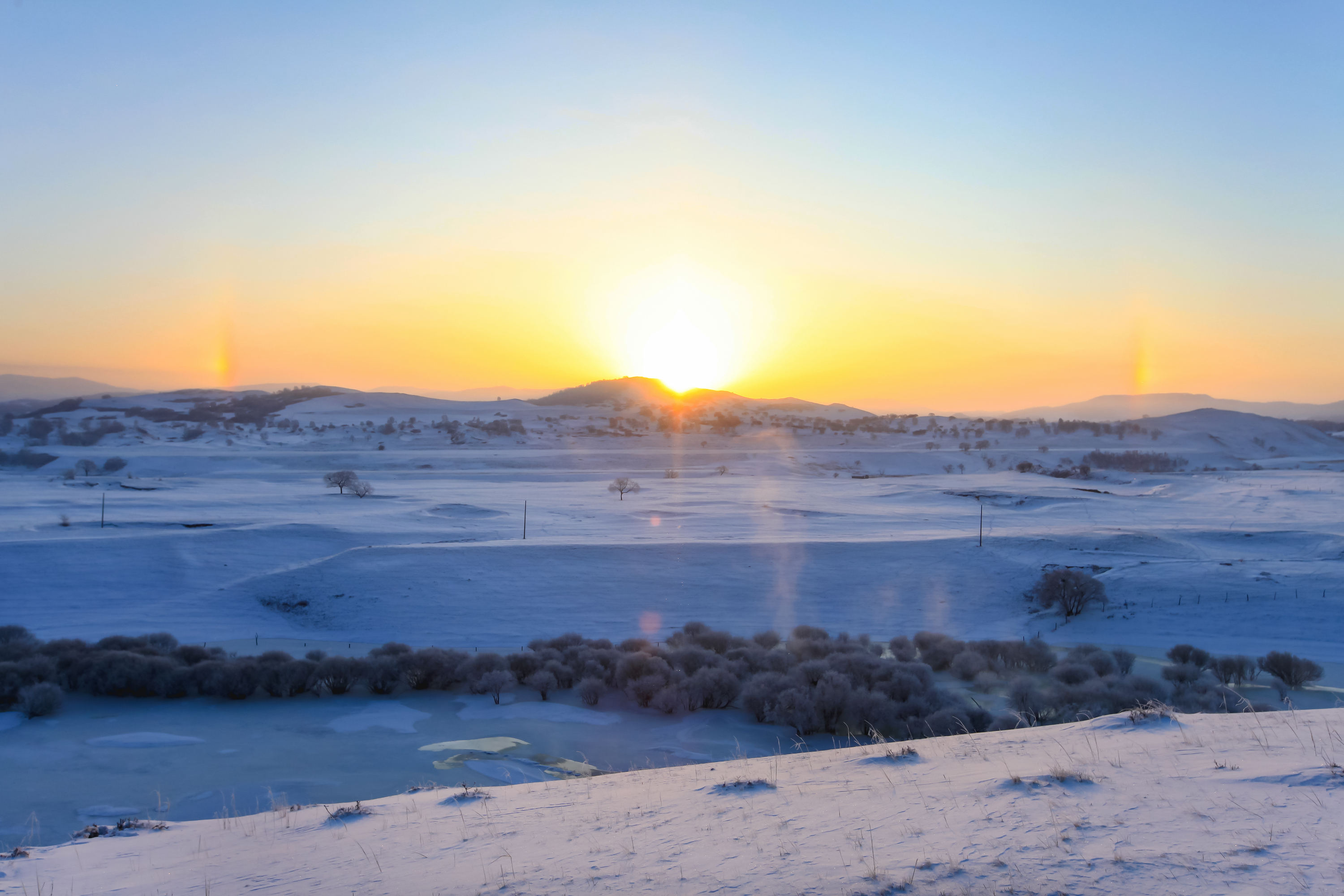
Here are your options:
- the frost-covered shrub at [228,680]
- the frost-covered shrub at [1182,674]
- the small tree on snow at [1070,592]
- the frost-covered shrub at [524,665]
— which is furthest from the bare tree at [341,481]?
the frost-covered shrub at [1182,674]

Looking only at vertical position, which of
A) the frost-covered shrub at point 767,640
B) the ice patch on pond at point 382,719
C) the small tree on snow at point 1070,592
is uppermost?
the small tree on snow at point 1070,592

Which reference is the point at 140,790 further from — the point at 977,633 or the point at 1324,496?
the point at 1324,496

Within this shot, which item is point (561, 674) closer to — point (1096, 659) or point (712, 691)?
point (712, 691)

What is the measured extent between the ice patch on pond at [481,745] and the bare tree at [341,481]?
115 feet

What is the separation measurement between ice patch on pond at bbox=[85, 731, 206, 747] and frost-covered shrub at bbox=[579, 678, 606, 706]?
7127mm

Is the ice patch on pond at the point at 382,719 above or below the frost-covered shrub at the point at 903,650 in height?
below

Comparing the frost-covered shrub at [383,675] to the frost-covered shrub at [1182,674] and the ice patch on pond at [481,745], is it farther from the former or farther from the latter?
the frost-covered shrub at [1182,674]

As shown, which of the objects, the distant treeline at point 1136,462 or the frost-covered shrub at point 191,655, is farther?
the distant treeline at point 1136,462

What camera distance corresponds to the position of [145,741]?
49.1ft

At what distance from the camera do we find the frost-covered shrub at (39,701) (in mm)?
15922

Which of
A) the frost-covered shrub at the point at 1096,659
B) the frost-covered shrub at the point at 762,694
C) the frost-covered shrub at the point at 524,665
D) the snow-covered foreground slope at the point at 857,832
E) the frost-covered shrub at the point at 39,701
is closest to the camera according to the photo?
the snow-covered foreground slope at the point at 857,832

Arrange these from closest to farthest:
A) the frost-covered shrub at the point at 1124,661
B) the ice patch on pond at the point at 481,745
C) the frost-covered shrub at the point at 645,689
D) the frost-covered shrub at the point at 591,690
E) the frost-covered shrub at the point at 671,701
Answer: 1. the ice patch on pond at the point at 481,745
2. the frost-covered shrub at the point at 671,701
3. the frost-covered shrub at the point at 645,689
4. the frost-covered shrub at the point at 591,690
5. the frost-covered shrub at the point at 1124,661

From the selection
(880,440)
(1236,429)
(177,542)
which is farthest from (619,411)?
(177,542)

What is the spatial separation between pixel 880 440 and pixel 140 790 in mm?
85008
